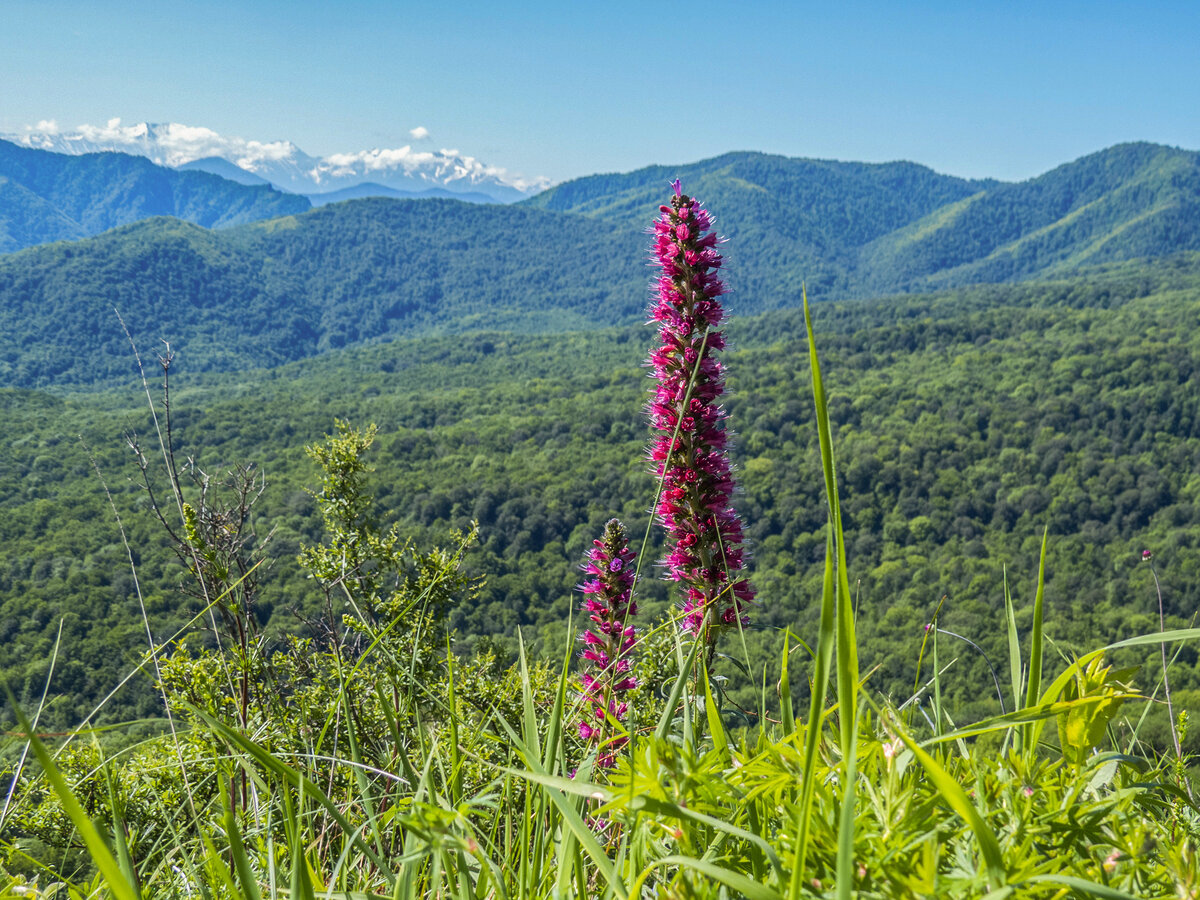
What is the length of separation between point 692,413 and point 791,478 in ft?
190

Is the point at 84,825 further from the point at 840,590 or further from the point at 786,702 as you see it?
the point at 786,702

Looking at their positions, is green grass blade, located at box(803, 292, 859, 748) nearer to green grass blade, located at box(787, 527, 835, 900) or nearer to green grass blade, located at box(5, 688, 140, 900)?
green grass blade, located at box(787, 527, 835, 900)

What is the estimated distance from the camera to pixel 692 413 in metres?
2.25

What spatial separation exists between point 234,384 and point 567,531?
77.0 metres

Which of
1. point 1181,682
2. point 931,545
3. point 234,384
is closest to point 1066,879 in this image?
point 1181,682

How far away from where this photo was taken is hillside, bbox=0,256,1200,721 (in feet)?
119

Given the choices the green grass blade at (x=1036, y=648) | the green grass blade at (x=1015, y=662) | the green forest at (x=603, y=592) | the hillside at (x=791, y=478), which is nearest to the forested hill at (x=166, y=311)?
the green forest at (x=603, y=592)

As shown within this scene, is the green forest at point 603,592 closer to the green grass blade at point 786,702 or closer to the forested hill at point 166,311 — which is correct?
the green grass blade at point 786,702

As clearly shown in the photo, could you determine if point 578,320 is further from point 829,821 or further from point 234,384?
point 829,821

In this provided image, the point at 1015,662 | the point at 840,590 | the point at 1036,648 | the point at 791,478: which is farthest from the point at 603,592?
the point at 791,478

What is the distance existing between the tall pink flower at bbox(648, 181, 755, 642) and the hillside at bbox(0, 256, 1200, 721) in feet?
67.0

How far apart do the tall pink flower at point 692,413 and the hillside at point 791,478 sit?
67.0 ft

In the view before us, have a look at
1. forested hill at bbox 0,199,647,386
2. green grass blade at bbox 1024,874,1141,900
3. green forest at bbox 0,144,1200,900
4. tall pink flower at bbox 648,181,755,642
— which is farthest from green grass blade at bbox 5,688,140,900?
forested hill at bbox 0,199,647,386

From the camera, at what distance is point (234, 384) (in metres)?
108
